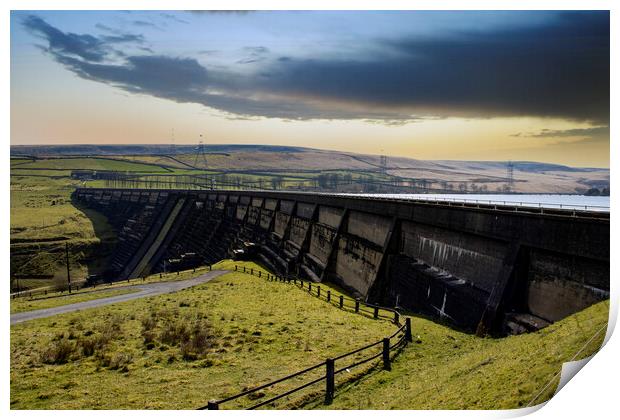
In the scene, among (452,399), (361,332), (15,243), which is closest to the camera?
(452,399)

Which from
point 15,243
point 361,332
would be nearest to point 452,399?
point 361,332

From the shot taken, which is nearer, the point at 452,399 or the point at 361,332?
the point at 452,399

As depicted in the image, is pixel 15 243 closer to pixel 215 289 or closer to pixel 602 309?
pixel 215 289

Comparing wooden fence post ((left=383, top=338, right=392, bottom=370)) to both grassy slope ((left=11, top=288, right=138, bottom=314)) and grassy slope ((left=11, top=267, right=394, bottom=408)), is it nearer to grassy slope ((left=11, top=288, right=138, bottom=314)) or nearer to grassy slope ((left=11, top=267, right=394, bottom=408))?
grassy slope ((left=11, top=267, right=394, bottom=408))

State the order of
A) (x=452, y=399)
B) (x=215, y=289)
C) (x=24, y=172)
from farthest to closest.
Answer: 1. (x=24, y=172)
2. (x=215, y=289)
3. (x=452, y=399)

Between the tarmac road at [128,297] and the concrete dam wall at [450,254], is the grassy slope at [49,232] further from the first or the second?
the tarmac road at [128,297]

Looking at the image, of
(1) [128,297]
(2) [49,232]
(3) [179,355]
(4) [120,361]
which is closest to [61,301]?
(1) [128,297]
